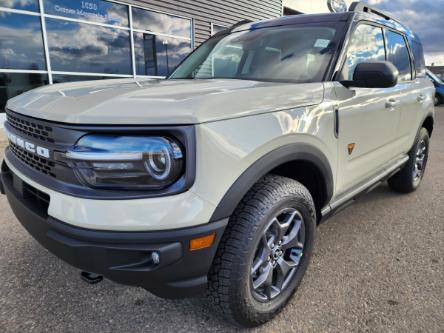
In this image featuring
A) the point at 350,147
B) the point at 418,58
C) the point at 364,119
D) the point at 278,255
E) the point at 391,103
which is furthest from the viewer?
the point at 418,58

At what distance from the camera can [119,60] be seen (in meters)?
9.11

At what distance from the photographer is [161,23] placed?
9.87m

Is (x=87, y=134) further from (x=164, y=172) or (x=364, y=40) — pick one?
(x=364, y=40)

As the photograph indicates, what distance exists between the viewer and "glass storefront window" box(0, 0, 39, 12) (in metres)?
7.00

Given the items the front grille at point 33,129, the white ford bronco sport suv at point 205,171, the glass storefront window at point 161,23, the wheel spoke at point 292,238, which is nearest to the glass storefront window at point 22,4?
the glass storefront window at point 161,23

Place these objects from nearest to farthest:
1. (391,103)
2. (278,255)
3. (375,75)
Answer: (278,255), (375,75), (391,103)

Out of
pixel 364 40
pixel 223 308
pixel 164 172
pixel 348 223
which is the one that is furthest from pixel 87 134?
pixel 348 223

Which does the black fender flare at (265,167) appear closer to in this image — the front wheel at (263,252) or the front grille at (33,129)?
the front wheel at (263,252)

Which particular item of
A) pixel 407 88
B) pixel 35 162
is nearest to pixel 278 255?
pixel 35 162

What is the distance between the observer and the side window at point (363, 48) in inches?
98.5

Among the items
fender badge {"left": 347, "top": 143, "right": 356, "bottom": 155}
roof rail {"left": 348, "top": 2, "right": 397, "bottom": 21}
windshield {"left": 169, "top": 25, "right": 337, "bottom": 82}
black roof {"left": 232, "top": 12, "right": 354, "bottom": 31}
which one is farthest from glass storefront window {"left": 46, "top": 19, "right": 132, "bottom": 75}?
fender badge {"left": 347, "top": 143, "right": 356, "bottom": 155}

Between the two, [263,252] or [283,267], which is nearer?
[263,252]

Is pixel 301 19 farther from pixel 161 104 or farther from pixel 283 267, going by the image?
pixel 283 267

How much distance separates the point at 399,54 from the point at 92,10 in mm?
7392
